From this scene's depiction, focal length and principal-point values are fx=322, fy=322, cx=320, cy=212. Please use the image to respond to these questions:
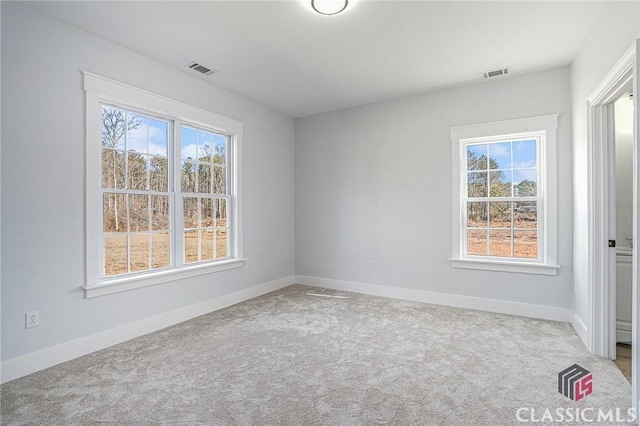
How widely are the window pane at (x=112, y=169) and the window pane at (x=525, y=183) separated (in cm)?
439

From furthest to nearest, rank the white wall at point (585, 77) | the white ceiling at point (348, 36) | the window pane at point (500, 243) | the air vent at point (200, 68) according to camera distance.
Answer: the window pane at point (500, 243) → the air vent at point (200, 68) → the white ceiling at point (348, 36) → the white wall at point (585, 77)

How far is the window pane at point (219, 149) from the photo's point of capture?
4238mm

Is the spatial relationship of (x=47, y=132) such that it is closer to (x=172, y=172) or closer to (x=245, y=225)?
(x=172, y=172)

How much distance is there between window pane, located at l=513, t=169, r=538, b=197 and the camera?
3.80 m

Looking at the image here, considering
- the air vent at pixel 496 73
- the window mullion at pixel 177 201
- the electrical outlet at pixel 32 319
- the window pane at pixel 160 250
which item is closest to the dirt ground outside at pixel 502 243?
the air vent at pixel 496 73

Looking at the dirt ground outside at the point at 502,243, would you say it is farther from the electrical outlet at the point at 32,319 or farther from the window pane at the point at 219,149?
the electrical outlet at the point at 32,319

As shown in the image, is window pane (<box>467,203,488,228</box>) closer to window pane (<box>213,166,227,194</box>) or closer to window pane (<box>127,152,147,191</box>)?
window pane (<box>213,166,227,194</box>)

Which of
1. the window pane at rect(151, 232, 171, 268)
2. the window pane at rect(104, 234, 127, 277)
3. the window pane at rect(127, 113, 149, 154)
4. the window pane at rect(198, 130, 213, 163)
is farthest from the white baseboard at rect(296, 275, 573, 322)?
the window pane at rect(127, 113, 149, 154)

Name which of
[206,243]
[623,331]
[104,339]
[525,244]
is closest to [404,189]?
[525,244]

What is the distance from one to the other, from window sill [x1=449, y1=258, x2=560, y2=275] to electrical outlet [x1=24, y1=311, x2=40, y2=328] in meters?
4.24

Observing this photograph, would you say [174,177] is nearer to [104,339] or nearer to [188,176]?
[188,176]

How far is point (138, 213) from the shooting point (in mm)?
3336

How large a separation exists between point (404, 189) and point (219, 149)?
2580 millimetres

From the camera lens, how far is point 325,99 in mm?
4559
